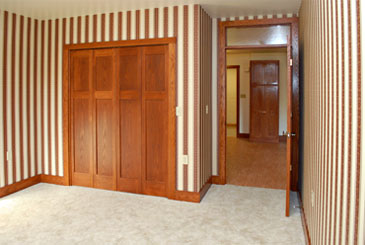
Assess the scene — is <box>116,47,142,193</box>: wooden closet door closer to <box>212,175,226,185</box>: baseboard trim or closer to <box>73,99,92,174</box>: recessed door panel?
<box>73,99,92,174</box>: recessed door panel

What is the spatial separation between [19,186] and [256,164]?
155 inches

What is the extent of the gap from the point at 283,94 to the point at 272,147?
1.84m

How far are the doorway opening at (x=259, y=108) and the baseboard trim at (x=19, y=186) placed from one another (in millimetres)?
3305

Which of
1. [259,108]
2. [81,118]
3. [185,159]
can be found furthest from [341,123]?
[259,108]

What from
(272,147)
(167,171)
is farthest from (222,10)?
(272,147)

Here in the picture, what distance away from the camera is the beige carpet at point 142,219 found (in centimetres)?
271

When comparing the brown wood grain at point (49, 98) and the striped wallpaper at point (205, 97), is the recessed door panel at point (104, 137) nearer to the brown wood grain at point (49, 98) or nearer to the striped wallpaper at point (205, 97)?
the brown wood grain at point (49, 98)

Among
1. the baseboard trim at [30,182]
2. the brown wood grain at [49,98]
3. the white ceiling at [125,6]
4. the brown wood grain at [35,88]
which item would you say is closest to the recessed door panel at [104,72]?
the white ceiling at [125,6]

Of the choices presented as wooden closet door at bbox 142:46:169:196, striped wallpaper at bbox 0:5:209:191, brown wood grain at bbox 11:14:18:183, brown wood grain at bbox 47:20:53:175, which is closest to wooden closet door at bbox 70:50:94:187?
striped wallpaper at bbox 0:5:209:191

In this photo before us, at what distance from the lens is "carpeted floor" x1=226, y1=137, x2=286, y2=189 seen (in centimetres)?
452

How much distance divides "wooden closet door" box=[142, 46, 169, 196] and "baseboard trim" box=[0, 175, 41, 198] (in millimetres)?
1694

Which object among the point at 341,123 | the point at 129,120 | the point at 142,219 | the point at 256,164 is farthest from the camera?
the point at 256,164

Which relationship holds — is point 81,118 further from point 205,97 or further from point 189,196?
point 189,196

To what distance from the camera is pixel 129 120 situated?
393cm
